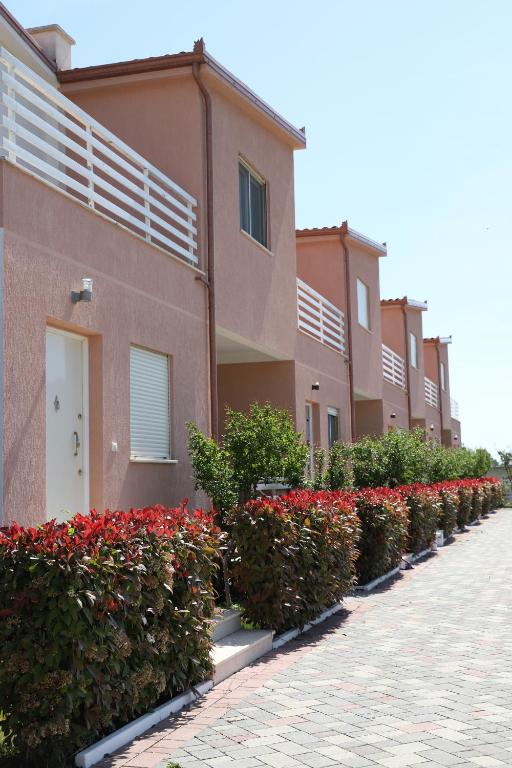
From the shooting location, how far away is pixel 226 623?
9062mm

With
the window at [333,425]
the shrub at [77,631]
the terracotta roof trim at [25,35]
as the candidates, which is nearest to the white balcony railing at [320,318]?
the window at [333,425]

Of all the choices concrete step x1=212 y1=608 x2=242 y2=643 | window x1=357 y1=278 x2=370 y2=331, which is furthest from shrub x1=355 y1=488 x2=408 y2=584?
window x1=357 y1=278 x2=370 y2=331

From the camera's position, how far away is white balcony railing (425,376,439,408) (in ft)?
126

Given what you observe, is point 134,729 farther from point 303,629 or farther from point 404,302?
point 404,302

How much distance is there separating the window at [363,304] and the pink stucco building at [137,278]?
247cm

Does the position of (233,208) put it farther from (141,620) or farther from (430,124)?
(141,620)

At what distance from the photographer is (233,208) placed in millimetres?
14414

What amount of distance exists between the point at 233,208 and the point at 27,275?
246 inches

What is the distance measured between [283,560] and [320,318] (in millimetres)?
11564

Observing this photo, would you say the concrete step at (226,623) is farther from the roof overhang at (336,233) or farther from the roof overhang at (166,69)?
the roof overhang at (336,233)

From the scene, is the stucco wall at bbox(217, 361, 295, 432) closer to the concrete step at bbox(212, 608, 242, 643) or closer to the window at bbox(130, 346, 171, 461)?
the window at bbox(130, 346, 171, 461)

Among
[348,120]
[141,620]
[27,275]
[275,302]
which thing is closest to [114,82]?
[348,120]

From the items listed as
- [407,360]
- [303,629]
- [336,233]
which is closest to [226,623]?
[303,629]

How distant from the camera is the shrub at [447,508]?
20797 millimetres
